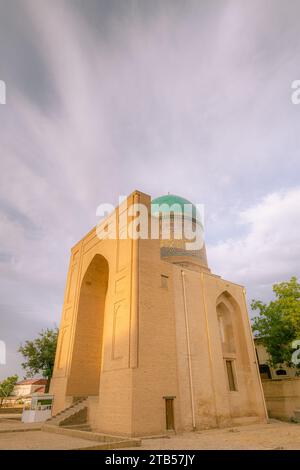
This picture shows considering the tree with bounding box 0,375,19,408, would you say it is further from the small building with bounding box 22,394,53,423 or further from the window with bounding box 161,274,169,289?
the window with bounding box 161,274,169,289

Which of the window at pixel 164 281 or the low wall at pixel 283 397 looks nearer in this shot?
the window at pixel 164 281

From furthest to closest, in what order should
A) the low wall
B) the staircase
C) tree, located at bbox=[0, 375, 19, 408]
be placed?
tree, located at bbox=[0, 375, 19, 408]
the low wall
the staircase

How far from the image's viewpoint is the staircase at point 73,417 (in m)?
12.8

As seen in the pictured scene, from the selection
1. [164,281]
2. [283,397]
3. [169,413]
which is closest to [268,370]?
[283,397]

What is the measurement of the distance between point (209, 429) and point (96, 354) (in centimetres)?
732

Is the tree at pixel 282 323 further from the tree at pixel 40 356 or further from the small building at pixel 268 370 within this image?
the tree at pixel 40 356

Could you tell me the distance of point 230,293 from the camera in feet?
59.9

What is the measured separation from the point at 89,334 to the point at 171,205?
11696 millimetres

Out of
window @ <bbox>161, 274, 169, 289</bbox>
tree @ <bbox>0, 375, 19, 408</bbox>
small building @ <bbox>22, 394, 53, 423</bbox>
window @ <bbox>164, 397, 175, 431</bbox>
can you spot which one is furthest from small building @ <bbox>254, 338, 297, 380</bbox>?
tree @ <bbox>0, 375, 19, 408</bbox>

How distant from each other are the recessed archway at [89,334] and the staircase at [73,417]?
1.46 m

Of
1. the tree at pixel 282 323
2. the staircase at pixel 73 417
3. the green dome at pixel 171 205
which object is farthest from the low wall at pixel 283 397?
the green dome at pixel 171 205

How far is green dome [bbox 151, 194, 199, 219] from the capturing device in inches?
922

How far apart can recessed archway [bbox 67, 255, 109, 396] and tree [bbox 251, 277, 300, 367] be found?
11.1m
